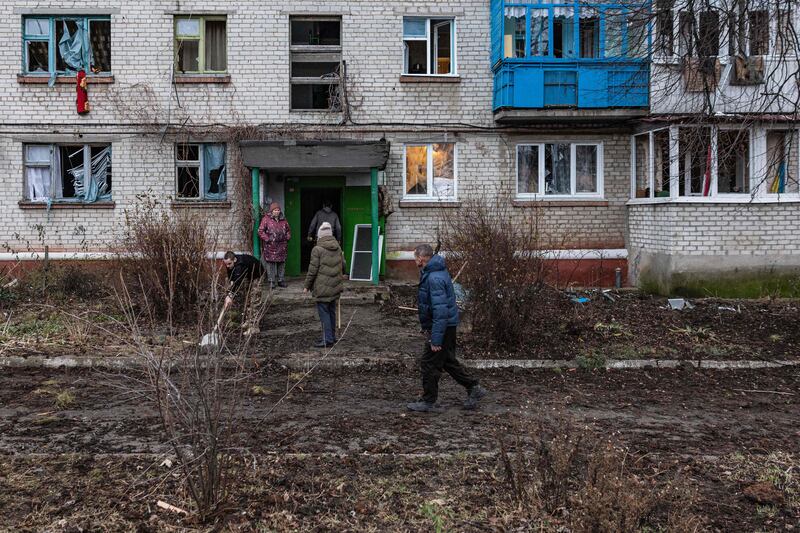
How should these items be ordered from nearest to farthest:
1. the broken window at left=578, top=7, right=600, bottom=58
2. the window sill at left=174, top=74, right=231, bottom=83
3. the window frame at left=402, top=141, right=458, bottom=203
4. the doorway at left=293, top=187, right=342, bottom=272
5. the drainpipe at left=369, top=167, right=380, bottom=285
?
1. the drainpipe at left=369, top=167, right=380, bottom=285
2. the broken window at left=578, top=7, right=600, bottom=58
3. the window sill at left=174, top=74, right=231, bottom=83
4. the window frame at left=402, top=141, right=458, bottom=203
5. the doorway at left=293, top=187, right=342, bottom=272

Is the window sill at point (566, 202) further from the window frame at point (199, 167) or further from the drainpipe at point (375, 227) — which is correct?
the window frame at point (199, 167)

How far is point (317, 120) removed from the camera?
637 inches

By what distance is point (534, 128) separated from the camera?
16.3 m

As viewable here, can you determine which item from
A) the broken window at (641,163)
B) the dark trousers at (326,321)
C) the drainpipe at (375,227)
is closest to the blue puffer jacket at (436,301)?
the dark trousers at (326,321)

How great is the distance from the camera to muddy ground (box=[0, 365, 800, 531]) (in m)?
4.42

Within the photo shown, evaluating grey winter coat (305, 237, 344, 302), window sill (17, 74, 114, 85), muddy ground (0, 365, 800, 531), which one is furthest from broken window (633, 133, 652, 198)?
window sill (17, 74, 114, 85)

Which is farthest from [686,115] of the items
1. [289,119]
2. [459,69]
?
[289,119]

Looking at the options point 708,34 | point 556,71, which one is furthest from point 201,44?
point 708,34

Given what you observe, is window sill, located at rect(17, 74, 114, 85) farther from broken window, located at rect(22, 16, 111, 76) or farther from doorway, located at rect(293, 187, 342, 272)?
doorway, located at rect(293, 187, 342, 272)

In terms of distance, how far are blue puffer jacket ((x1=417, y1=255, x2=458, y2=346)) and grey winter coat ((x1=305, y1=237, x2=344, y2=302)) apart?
2823 mm

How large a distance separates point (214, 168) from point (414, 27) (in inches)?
222

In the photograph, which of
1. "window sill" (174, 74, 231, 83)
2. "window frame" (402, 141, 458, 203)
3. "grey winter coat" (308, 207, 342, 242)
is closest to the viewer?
"grey winter coat" (308, 207, 342, 242)

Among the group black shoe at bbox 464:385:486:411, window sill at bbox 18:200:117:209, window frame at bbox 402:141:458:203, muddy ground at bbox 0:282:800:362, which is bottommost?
black shoe at bbox 464:385:486:411

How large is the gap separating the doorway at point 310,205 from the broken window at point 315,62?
1.96 meters
